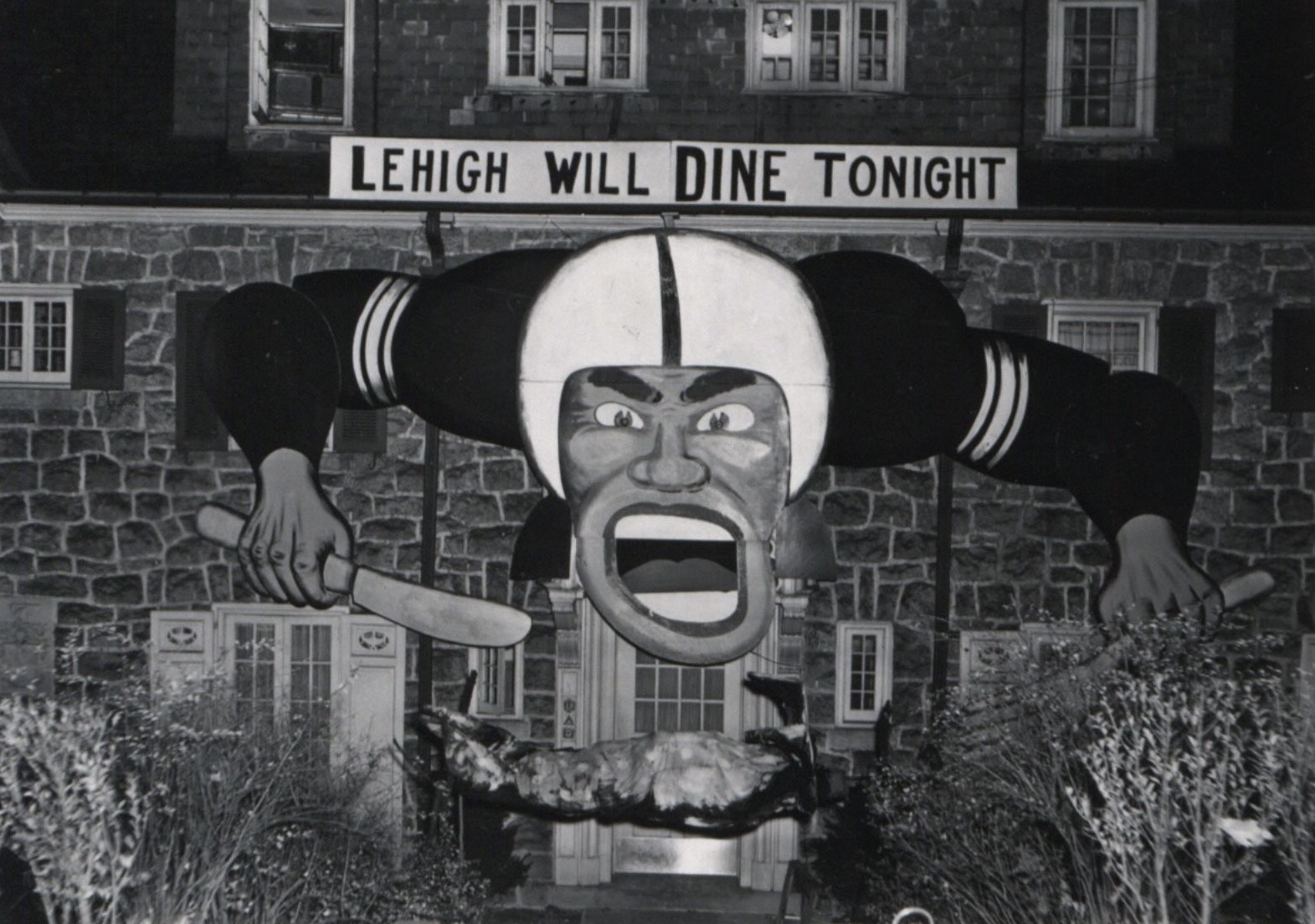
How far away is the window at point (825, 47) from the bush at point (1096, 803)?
4953mm

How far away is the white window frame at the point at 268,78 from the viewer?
12719 mm

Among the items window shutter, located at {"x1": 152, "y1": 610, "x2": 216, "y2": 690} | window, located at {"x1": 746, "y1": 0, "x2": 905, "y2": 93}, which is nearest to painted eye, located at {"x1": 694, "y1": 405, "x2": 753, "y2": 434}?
window, located at {"x1": 746, "y1": 0, "x2": 905, "y2": 93}

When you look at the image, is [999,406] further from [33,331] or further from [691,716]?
[33,331]

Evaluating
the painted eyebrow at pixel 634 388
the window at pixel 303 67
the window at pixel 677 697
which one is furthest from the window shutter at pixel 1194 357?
the window at pixel 303 67

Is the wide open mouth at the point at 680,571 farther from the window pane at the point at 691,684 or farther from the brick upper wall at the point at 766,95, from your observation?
the brick upper wall at the point at 766,95

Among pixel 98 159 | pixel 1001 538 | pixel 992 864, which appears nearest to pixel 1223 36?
pixel 1001 538

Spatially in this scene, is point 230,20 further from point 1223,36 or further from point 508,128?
point 1223,36

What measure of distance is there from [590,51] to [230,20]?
301 centimetres

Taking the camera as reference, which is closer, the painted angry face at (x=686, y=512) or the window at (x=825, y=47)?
the painted angry face at (x=686, y=512)

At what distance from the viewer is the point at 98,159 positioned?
1273 centimetres

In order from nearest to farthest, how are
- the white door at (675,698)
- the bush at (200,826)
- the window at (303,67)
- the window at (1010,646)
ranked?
the bush at (200,826) < the window at (1010,646) < the white door at (675,698) < the window at (303,67)

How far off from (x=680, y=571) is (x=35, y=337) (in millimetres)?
5642

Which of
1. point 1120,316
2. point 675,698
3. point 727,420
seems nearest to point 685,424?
point 727,420

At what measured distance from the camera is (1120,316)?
12.4 m
